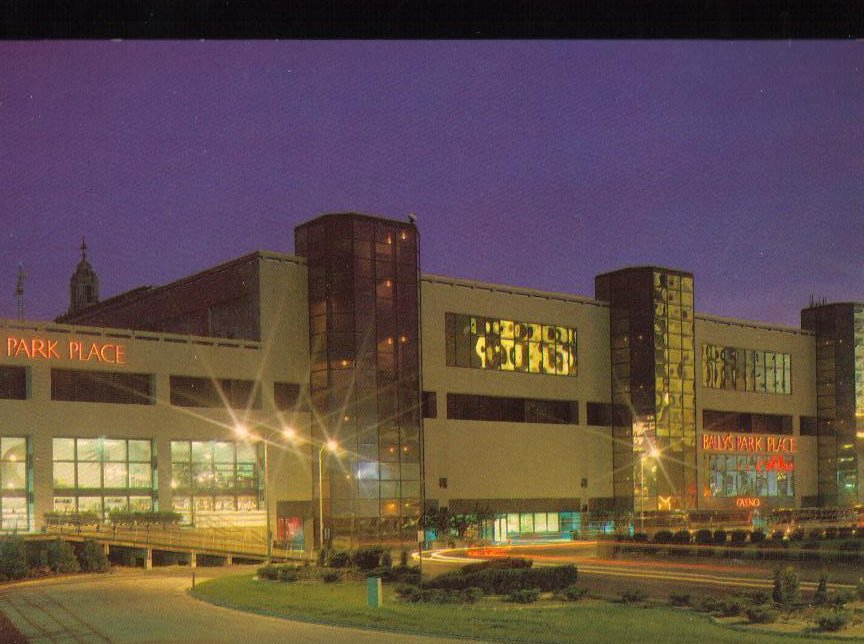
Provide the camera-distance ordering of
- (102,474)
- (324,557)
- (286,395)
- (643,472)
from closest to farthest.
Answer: (324,557) < (102,474) < (286,395) < (643,472)

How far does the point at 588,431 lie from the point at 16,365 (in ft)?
152

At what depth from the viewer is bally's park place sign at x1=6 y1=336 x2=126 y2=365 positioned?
5975cm

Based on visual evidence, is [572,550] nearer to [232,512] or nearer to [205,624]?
[232,512]

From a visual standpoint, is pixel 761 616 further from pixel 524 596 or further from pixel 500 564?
pixel 500 564

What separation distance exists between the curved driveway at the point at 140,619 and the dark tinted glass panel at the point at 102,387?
19.0 m

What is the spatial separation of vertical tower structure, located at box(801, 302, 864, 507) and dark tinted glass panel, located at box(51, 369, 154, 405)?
69.9 m

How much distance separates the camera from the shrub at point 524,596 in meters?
32.3

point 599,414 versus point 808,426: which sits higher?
point 599,414

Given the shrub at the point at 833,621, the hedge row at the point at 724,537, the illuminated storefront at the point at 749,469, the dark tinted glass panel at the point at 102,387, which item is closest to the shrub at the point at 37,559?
the dark tinted glass panel at the point at 102,387

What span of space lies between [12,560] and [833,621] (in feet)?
119

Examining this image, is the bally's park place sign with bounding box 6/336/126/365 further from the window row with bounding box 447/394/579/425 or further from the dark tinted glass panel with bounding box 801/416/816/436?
the dark tinted glass panel with bounding box 801/416/816/436

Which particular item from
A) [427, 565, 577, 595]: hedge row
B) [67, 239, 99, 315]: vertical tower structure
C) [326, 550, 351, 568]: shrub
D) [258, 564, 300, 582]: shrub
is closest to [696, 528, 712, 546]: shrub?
[326, 550, 351, 568]: shrub

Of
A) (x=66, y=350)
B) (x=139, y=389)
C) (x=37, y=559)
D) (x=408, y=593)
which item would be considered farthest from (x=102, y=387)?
(x=408, y=593)

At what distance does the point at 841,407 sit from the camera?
345ft
